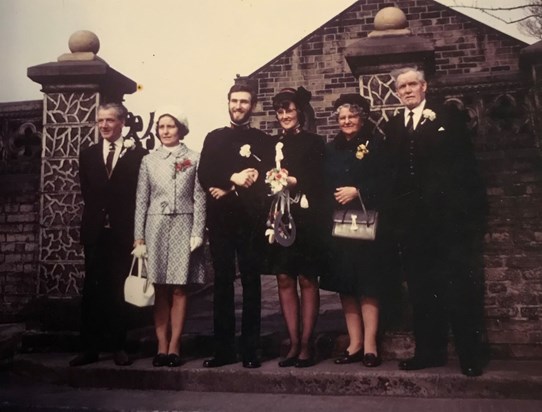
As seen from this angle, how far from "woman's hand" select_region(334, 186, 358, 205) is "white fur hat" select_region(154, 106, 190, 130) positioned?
1310 mm

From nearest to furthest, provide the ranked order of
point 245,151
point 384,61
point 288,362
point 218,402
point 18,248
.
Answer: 1. point 218,402
2. point 288,362
3. point 245,151
4. point 384,61
5. point 18,248

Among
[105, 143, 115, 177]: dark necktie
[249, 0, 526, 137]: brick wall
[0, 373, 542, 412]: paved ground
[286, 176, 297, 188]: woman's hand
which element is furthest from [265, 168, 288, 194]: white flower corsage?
[249, 0, 526, 137]: brick wall

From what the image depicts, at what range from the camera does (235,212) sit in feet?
12.9

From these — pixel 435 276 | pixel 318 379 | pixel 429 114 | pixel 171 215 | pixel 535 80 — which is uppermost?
pixel 535 80

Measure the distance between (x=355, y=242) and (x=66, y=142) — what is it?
2.60 metres

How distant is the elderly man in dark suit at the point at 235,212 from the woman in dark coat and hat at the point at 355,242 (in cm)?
50

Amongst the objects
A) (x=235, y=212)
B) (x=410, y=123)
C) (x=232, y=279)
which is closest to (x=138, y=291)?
(x=232, y=279)

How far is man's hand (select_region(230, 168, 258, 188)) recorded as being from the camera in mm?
3902

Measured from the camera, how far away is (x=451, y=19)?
952 cm

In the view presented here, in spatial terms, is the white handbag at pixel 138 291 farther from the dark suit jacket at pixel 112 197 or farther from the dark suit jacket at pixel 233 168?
the dark suit jacket at pixel 233 168

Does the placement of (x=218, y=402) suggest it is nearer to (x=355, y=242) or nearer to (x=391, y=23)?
(x=355, y=242)

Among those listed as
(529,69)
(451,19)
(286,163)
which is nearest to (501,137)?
(529,69)

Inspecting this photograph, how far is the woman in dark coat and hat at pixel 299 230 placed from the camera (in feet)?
12.3

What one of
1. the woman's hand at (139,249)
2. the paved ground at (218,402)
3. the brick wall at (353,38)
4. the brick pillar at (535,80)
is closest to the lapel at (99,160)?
the woman's hand at (139,249)
